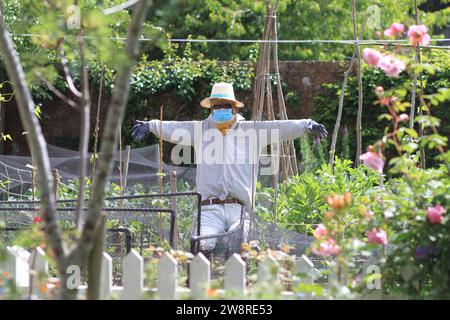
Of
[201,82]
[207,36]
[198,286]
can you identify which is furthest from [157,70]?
[198,286]

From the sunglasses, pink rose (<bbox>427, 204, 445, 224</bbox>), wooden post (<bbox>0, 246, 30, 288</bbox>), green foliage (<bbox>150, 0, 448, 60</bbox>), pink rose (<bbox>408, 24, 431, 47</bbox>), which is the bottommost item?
wooden post (<bbox>0, 246, 30, 288</bbox>)

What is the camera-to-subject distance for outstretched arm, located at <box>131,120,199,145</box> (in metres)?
6.34

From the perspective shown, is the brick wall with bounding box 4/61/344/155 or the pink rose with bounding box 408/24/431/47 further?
the brick wall with bounding box 4/61/344/155

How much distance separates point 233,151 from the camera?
246 inches

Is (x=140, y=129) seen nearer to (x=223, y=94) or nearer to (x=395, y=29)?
(x=223, y=94)

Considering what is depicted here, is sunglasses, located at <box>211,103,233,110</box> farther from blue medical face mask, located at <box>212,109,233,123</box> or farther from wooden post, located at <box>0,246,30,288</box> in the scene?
wooden post, located at <box>0,246,30,288</box>

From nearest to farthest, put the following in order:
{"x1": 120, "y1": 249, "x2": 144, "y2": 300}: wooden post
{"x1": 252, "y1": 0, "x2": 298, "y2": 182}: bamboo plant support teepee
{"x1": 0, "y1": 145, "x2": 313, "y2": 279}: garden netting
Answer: {"x1": 120, "y1": 249, "x2": 144, "y2": 300}: wooden post < {"x1": 0, "y1": 145, "x2": 313, "y2": 279}: garden netting < {"x1": 252, "y1": 0, "x2": 298, "y2": 182}: bamboo plant support teepee

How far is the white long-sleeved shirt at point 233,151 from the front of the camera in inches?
242

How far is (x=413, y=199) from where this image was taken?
134 inches

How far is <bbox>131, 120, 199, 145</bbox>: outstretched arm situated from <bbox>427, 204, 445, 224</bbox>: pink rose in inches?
129

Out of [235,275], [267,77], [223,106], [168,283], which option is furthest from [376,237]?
[267,77]

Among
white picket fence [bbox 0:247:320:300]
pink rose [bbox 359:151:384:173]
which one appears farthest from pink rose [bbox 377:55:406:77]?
white picket fence [bbox 0:247:320:300]

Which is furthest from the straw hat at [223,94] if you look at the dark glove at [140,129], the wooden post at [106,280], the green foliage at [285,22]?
the green foliage at [285,22]

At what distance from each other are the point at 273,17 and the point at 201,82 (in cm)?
447
